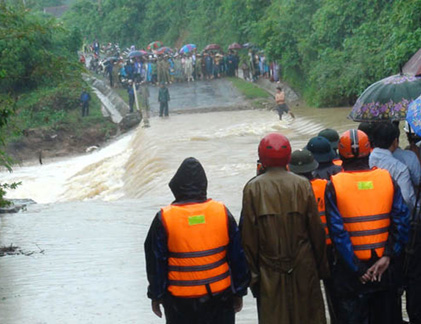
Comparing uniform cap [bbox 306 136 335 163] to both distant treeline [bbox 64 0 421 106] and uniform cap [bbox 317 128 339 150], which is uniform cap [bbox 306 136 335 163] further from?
distant treeline [bbox 64 0 421 106]

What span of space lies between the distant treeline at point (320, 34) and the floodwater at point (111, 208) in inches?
63.6

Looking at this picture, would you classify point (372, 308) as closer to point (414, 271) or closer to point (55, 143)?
point (414, 271)

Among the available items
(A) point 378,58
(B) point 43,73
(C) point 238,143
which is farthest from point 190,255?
(A) point 378,58

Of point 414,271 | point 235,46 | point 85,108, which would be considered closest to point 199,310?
point 414,271

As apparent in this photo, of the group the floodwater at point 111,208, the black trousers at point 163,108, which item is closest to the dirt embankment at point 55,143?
the floodwater at point 111,208

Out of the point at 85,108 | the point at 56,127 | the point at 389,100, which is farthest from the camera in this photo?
the point at 85,108

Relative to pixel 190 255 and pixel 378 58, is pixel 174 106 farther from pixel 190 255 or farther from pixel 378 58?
Result: pixel 190 255

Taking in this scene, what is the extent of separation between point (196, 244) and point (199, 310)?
0.41 meters

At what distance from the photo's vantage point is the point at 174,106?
36.0 m

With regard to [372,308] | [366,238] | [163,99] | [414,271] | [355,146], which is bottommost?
[163,99]

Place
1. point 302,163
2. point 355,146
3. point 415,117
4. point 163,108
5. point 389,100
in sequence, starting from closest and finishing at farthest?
point 355,146, point 302,163, point 415,117, point 389,100, point 163,108

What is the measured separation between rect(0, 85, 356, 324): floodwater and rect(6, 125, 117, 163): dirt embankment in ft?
5.28

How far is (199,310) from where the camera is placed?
201 inches

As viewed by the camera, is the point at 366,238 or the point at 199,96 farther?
the point at 199,96
